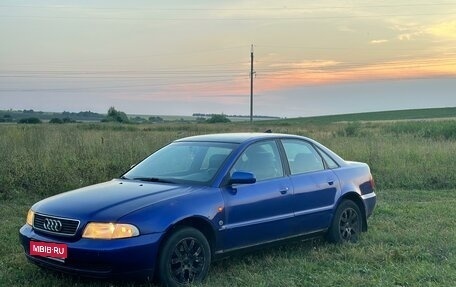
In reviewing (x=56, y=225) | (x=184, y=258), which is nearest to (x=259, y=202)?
(x=184, y=258)

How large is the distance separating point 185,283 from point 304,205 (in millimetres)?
1957

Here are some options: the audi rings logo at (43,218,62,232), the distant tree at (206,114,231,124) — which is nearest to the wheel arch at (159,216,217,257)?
the audi rings logo at (43,218,62,232)

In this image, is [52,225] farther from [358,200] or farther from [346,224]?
[358,200]

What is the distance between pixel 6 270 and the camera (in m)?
5.75

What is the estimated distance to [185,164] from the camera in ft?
20.6

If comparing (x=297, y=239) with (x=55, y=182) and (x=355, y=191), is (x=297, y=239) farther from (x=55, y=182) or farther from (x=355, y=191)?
(x=55, y=182)

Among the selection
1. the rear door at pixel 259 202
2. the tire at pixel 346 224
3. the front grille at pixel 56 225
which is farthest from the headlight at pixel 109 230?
the tire at pixel 346 224

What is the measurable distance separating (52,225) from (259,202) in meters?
2.16

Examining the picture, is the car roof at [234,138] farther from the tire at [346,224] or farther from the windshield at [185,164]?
the tire at [346,224]

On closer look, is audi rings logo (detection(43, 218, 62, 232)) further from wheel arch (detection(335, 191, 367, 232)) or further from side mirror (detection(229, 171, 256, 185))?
wheel arch (detection(335, 191, 367, 232))

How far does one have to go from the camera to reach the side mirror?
18.6 feet

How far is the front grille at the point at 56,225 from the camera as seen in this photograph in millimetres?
4961

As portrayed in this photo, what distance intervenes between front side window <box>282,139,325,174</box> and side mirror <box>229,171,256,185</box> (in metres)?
0.99

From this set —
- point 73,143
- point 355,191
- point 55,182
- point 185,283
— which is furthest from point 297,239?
point 73,143
